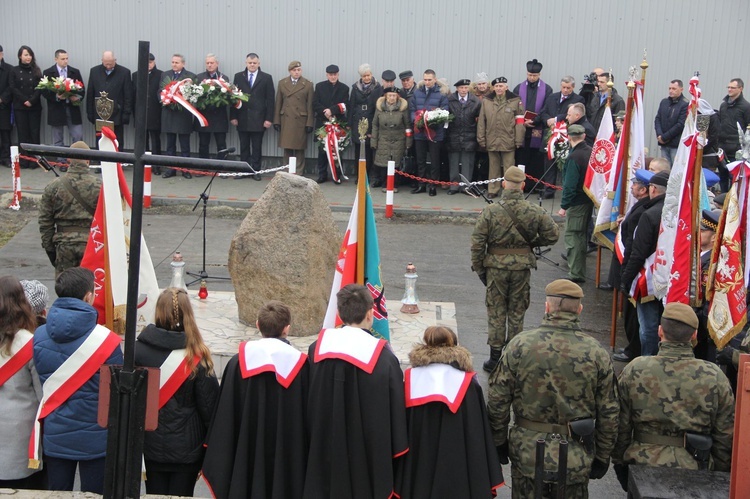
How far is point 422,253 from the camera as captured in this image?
1396 cm

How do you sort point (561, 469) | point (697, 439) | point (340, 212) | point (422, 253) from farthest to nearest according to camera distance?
point (340, 212) → point (422, 253) → point (697, 439) → point (561, 469)

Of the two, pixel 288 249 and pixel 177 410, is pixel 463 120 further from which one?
pixel 177 410

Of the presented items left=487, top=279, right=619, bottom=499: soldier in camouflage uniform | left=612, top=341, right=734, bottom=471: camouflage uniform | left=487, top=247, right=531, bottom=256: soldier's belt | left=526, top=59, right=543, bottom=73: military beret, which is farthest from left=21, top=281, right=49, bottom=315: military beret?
left=526, top=59, right=543, bottom=73: military beret

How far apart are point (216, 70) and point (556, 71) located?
22.0 feet

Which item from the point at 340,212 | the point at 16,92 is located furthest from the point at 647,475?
the point at 16,92

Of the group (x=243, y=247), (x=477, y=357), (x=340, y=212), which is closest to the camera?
(x=243, y=247)

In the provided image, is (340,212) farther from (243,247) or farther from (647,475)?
(647,475)

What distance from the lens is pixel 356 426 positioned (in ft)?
17.6

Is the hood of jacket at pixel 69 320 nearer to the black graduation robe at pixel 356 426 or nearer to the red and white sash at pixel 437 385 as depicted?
the black graduation robe at pixel 356 426

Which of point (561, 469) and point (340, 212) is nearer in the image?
point (561, 469)

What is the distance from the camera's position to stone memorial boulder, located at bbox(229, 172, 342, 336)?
28.8 feet

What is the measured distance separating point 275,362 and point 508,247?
13.5 ft

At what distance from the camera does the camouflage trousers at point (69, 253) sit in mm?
9438

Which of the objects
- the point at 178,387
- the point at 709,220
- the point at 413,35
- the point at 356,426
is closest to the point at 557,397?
the point at 356,426
